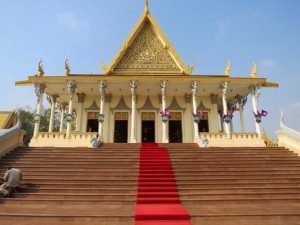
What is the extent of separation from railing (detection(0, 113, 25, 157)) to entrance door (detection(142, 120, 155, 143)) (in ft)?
25.6

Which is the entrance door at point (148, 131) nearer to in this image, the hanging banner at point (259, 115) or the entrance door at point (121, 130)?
the entrance door at point (121, 130)

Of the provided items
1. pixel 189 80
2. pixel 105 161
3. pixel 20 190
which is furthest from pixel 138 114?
pixel 20 190

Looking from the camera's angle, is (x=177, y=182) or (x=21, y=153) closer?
(x=177, y=182)

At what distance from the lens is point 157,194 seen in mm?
5355

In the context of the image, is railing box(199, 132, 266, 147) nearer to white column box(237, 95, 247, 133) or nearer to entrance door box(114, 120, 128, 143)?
white column box(237, 95, 247, 133)

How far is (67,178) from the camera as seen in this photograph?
21.5ft

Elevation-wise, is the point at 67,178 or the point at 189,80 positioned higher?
the point at 189,80

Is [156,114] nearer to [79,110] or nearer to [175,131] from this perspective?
[175,131]

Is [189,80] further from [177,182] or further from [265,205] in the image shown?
[265,205]

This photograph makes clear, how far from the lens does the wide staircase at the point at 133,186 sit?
3916 mm

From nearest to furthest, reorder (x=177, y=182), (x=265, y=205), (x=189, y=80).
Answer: (x=265, y=205)
(x=177, y=182)
(x=189, y=80)

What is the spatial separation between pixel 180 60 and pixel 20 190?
477 inches

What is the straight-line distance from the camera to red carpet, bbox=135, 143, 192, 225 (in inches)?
154

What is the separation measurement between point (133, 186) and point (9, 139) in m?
6.08
